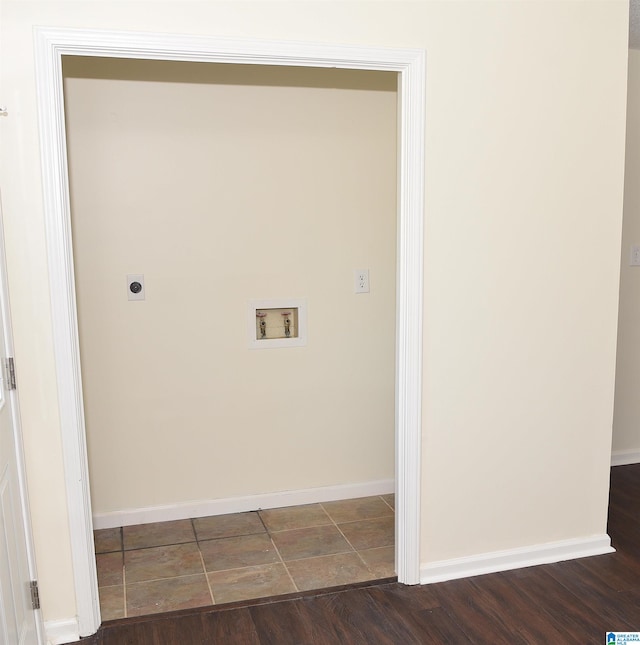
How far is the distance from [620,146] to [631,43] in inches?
49.5

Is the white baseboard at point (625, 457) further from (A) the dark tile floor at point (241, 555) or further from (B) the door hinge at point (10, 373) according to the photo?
(B) the door hinge at point (10, 373)

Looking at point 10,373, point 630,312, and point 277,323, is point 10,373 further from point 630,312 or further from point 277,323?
point 630,312

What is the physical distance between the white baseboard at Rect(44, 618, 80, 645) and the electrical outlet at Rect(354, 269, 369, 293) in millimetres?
1995

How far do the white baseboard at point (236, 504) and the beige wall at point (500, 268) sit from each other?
0.93 metres

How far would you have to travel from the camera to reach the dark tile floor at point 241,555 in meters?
2.75

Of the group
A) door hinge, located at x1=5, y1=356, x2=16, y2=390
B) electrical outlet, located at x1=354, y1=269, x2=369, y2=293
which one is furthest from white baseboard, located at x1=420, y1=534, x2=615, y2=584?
door hinge, located at x1=5, y1=356, x2=16, y2=390

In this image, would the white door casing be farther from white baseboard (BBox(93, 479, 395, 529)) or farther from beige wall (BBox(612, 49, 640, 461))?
beige wall (BBox(612, 49, 640, 461))

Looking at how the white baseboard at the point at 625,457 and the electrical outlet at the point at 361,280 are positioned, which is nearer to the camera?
the electrical outlet at the point at 361,280

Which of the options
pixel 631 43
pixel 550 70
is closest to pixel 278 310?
pixel 550 70

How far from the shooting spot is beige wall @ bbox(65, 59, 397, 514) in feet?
10.5

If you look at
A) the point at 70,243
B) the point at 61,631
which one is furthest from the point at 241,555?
the point at 70,243

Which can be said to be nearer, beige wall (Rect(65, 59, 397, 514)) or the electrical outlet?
beige wall (Rect(65, 59, 397, 514))

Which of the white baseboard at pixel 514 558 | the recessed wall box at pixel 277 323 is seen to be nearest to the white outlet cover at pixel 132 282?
the recessed wall box at pixel 277 323

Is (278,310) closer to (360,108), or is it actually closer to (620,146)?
(360,108)
